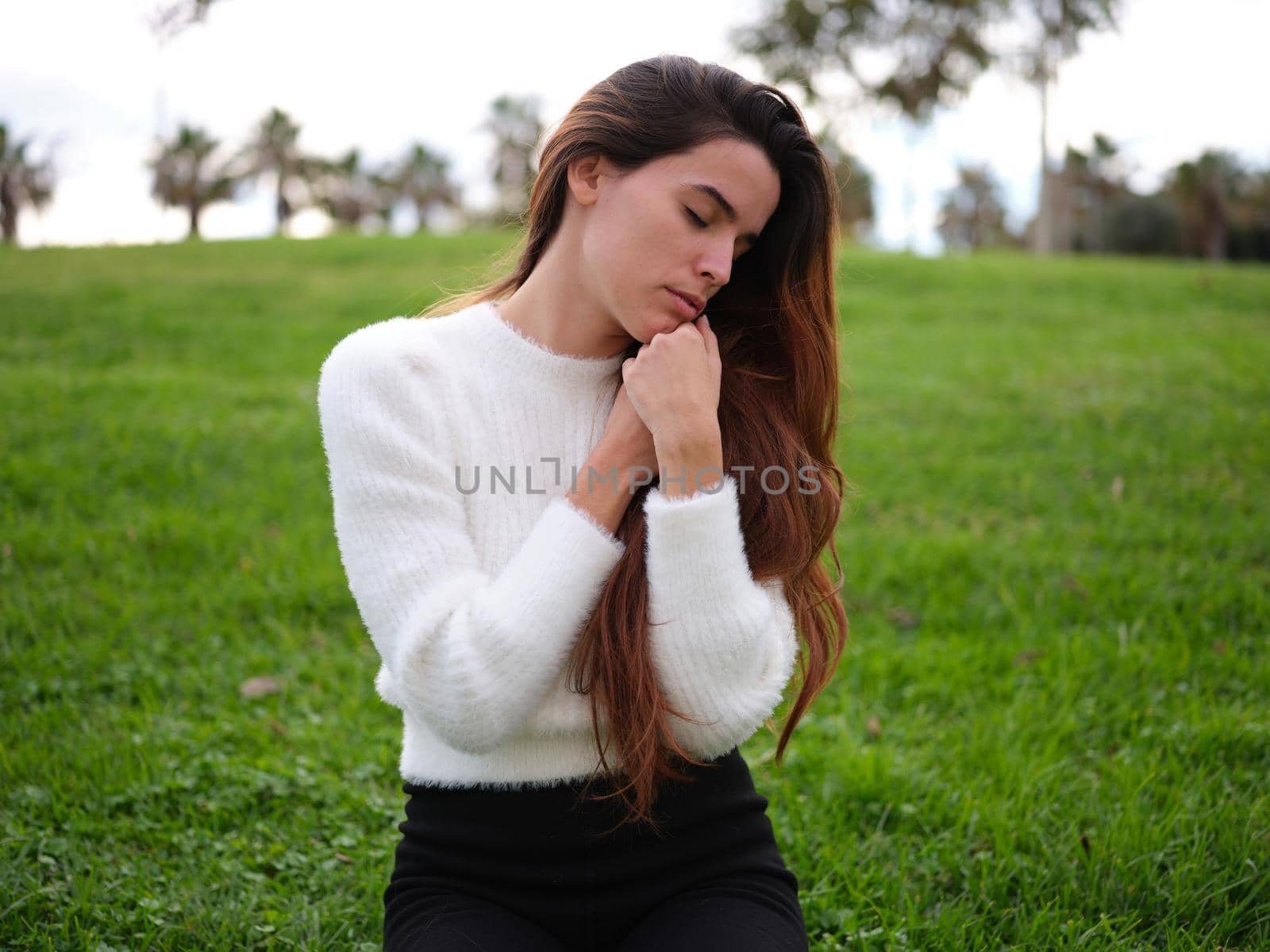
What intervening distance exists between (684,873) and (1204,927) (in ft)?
4.86

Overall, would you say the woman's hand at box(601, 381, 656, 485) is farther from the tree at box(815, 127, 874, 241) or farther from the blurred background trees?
the tree at box(815, 127, 874, 241)

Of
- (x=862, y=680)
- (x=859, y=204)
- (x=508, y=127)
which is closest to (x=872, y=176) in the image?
(x=859, y=204)

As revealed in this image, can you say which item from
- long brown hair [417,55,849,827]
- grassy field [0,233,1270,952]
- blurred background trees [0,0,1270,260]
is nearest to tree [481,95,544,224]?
blurred background trees [0,0,1270,260]

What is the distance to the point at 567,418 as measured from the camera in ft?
7.15

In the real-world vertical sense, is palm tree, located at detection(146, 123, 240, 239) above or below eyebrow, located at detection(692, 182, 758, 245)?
above

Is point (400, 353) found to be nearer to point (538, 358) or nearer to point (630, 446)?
point (538, 358)

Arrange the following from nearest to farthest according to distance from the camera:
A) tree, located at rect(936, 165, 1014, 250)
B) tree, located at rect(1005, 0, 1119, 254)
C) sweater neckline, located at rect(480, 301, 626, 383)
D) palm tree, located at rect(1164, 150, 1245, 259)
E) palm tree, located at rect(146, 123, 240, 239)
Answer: sweater neckline, located at rect(480, 301, 626, 383) → tree, located at rect(1005, 0, 1119, 254) → palm tree, located at rect(1164, 150, 1245, 259) → palm tree, located at rect(146, 123, 240, 239) → tree, located at rect(936, 165, 1014, 250)

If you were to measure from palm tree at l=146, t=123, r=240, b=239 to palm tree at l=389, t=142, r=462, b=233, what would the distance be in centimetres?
976

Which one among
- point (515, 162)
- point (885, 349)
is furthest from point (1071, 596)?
point (515, 162)

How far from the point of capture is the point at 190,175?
119 ft

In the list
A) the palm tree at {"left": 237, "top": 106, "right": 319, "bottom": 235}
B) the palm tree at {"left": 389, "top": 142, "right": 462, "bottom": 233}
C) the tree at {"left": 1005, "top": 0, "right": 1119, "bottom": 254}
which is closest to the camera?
the tree at {"left": 1005, "top": 0, "right": 1119, "bottom": 254}

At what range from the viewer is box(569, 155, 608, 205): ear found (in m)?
2.09

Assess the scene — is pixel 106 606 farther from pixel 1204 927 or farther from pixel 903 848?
pixel 1204 927

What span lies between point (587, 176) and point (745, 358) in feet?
1.81
